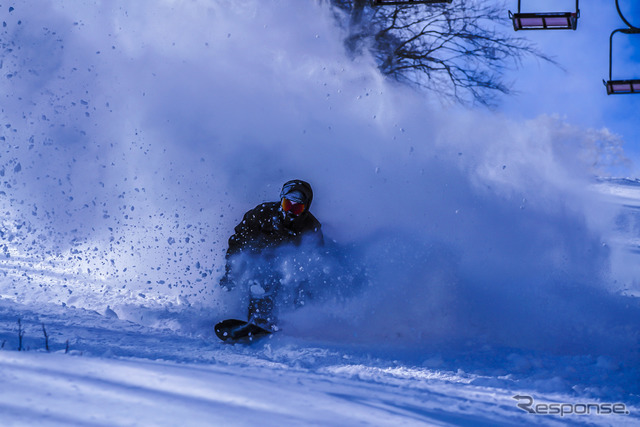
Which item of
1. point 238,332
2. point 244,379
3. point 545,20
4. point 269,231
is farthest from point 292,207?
point 545,20

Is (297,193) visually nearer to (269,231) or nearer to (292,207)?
(292,207)

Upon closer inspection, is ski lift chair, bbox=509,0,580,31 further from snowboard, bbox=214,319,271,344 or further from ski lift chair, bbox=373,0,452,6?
snowboard, bbox=214,319,271,344

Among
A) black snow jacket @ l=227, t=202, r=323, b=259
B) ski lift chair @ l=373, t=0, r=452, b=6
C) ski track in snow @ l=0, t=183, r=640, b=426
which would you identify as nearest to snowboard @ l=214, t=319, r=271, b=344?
ski track in snow @ l=0, t=183, r=640, b=426

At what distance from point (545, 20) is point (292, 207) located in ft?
10.1

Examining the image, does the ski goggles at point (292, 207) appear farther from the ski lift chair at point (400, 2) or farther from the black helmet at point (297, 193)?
the ski lift chair at point (400, 2)

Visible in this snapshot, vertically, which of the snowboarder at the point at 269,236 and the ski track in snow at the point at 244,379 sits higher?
the snowboarder at the point at 269,236

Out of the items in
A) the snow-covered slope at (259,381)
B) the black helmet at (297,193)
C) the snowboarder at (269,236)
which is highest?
the black helmet at (297,193)

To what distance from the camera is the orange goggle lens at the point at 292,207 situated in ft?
16.2

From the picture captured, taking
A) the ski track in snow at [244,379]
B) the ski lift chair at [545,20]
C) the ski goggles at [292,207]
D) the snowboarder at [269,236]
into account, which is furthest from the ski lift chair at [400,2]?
the ski track in snow at [244,379]

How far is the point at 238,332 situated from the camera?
405 centimetres

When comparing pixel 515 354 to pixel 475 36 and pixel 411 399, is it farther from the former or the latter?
pixel 475 36

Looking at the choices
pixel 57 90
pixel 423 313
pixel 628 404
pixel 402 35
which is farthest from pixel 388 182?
pixel 628 404

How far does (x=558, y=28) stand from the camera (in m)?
5.44

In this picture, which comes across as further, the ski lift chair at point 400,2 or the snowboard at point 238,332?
the ski lift chair at point 400,2
